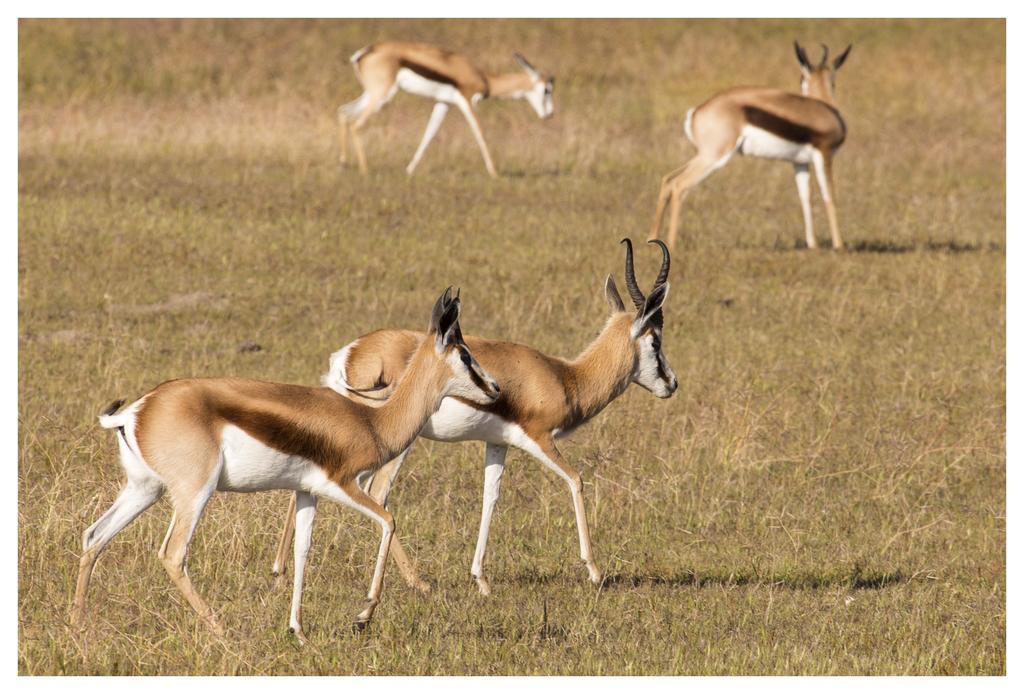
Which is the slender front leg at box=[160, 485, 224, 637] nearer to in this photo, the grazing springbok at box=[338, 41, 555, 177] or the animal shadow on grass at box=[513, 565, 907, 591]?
the animal shadow on grass at box=[513, 565, 907, 591]

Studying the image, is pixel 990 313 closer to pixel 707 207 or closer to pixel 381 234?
pixel 707 207

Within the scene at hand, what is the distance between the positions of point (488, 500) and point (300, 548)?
1.17m

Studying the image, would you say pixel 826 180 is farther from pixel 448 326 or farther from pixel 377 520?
pixel 377 520

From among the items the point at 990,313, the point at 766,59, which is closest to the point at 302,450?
the point at 990,313

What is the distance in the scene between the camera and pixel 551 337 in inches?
449

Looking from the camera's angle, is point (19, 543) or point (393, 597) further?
point (19, 543)

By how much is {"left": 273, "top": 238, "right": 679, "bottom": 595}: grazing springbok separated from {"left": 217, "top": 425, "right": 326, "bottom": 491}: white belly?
0.71 m

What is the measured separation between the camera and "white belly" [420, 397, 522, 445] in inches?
245

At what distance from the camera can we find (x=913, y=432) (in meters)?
9.47

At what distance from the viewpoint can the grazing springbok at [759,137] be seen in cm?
1417

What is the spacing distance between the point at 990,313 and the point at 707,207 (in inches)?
165

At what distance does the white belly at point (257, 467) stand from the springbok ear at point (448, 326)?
69 centimetres

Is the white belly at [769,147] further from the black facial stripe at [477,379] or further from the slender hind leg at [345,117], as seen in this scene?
the black facial stripe at [477,379]

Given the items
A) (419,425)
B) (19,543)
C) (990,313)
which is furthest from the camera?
(990,313)
